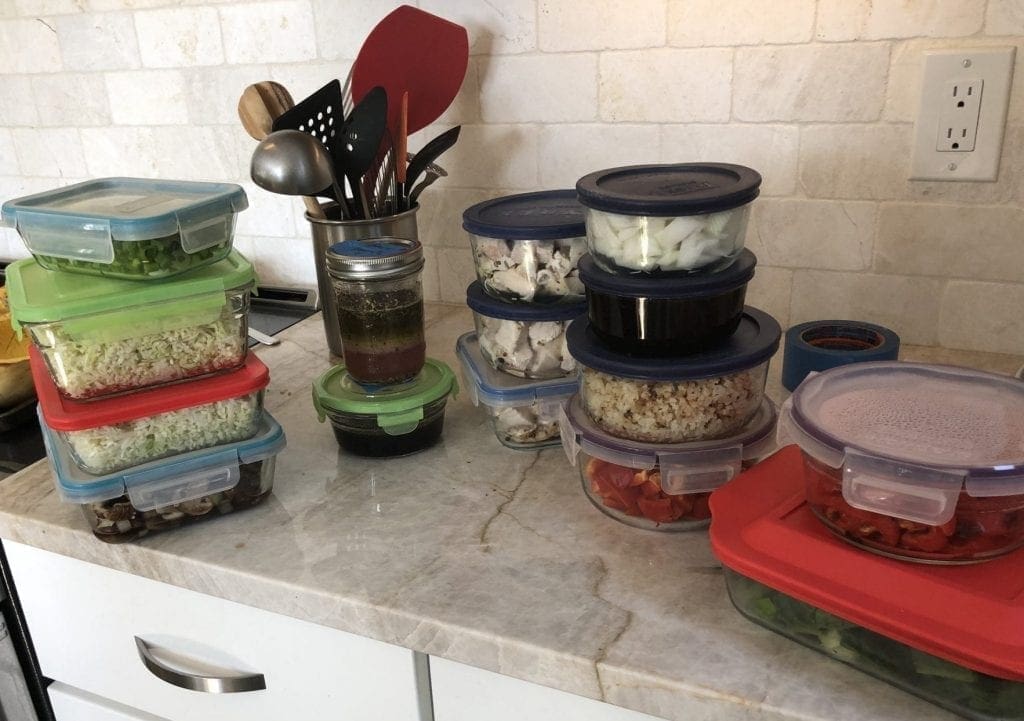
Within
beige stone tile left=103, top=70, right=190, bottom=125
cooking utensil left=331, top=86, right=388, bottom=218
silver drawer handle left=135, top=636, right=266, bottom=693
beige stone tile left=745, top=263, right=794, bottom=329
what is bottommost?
silver drawer handle left=135, top=636, right=266, bottom=693

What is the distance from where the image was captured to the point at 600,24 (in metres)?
1.15

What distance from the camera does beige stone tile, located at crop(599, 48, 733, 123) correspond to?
112 cm

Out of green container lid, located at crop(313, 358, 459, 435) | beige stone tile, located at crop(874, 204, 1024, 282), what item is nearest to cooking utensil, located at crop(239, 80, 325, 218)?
green container lid, located at crop(313, 358, 459, 435)

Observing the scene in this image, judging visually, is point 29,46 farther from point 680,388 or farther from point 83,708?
point 680,388

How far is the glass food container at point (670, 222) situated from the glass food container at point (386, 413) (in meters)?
0.27

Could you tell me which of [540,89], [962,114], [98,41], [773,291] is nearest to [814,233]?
[773,291]

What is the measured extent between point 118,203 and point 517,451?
49 cm

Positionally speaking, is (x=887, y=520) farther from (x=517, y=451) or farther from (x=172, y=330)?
(x=172, y=330)

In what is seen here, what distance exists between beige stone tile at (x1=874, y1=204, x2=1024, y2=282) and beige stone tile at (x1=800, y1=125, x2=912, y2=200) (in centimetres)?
4

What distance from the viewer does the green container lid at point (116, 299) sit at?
768 millimetres

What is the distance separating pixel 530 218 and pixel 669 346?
0.28 m

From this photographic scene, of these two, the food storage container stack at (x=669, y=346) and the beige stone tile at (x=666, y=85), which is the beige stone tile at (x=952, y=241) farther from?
the food storage container stack at (x=669, y=346)

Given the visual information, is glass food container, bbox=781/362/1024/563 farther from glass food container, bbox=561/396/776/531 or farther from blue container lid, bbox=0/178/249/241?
blue container lid, bbox=0/178/249/241

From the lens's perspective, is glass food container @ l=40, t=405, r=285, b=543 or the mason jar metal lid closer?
glass food container @ l=40, t=405, r=285, b=543
